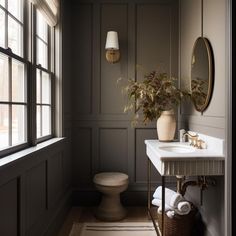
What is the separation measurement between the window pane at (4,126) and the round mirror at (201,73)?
5.10 feet

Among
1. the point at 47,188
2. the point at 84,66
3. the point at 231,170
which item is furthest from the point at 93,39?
the point at 231,170

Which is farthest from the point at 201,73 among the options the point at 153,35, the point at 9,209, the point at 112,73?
the point at 9,209

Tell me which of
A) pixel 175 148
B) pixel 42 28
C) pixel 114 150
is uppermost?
pixel 42 28

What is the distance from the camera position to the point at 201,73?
228cm

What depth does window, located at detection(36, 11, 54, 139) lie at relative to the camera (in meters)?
2.26

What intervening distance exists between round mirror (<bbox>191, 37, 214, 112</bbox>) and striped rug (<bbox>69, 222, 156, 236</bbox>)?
1.29 m

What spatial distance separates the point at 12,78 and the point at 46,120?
2.65 ft

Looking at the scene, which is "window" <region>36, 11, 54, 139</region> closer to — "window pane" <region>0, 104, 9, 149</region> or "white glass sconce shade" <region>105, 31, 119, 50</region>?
"window pane" <region>0, 104, 9, 149</region>

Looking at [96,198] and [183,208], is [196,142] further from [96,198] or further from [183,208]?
[96,198]

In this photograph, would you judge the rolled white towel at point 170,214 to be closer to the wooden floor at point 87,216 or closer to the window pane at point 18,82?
the wooden floor at point 87,216
